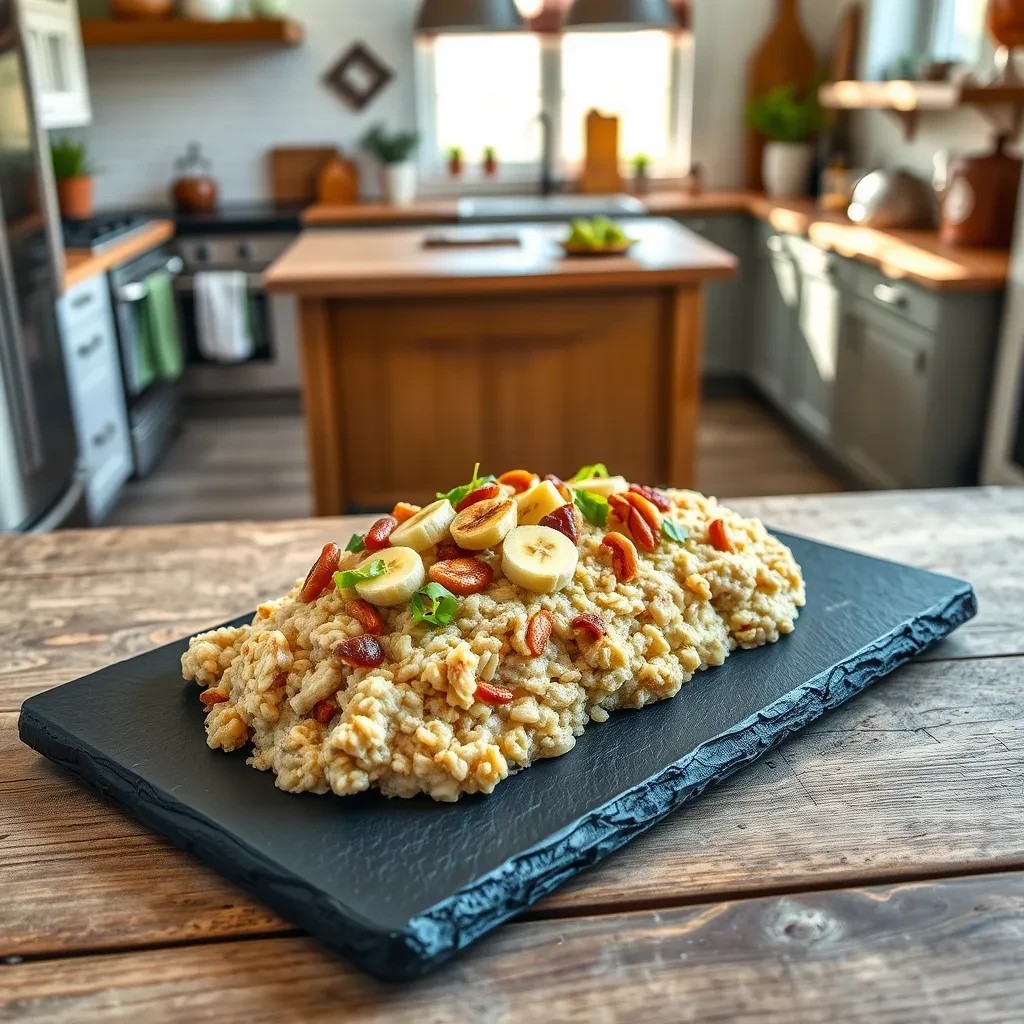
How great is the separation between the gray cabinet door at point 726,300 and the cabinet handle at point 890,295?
1503 mm

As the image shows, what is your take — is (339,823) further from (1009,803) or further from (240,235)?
(240,235)

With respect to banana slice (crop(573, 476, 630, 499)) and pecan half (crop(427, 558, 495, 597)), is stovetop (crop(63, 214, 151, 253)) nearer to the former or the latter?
banana slice (crop(573, 476, 630, 499))

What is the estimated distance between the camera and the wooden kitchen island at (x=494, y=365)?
3064mm

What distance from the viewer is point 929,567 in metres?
1.39

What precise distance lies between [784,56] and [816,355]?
6.29ft

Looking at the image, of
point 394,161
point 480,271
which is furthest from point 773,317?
point 480,271

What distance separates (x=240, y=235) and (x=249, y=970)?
454 cm

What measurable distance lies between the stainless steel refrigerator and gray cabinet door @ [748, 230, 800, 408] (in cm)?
291

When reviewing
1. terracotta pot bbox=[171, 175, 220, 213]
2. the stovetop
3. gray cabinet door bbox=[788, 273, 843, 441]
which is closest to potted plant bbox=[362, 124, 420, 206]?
terracotta pot bbox=[171, 175, 220, 213]

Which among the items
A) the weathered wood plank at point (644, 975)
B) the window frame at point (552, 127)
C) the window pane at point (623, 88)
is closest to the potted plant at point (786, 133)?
the window frame at point (552, 127)

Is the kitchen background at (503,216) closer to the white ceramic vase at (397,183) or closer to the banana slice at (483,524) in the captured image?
the white ceramic vase at (397,183)

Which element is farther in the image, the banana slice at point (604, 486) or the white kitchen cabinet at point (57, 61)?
the white kitchen cabinet at point (57, 61)

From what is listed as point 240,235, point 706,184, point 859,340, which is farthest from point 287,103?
point 859,340

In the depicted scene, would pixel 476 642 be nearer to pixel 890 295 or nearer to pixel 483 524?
pixel 483 524
